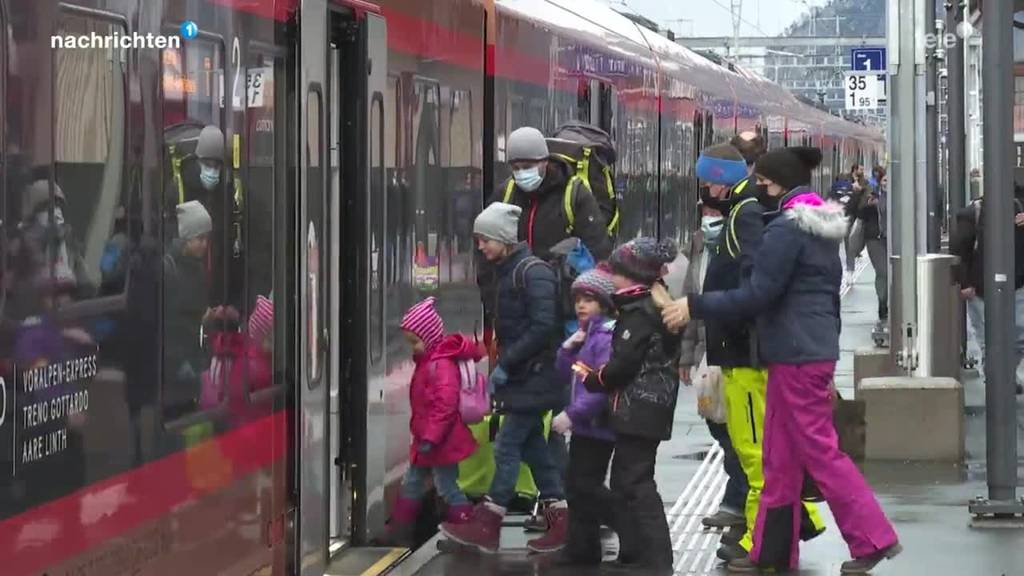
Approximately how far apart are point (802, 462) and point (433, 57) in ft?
9.14

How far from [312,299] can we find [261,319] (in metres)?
1.00

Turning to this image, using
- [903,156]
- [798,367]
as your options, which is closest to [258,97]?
[798,367]

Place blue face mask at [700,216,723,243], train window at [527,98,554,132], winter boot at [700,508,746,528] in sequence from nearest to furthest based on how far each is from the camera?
blue face mask at [700,216,723,243] → winter boot at [700,508,746,528] → train window at [527,98,554,132]

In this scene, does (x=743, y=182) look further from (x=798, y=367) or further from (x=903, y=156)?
(x=903, y=156)

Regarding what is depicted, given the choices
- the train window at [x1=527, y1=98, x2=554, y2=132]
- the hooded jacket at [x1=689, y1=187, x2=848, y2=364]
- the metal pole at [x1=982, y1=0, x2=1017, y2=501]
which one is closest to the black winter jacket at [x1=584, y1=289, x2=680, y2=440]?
the hooded jacket at [x1=689, y1=187, x2=848, y2=364]

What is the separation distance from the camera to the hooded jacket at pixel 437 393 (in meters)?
10.3

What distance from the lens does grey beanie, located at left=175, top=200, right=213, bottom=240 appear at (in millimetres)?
6574

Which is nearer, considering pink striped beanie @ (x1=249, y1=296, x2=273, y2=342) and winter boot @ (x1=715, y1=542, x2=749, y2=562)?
pink striped beanie @ (x1=249, y1=296, x2=273, y2=342)

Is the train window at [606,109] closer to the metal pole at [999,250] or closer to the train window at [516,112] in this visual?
the train window at [516,112]

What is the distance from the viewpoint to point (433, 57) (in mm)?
11062

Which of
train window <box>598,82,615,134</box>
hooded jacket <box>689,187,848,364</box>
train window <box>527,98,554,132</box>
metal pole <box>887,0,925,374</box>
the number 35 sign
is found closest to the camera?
hooded jacket <box>689,187,848,364</box>

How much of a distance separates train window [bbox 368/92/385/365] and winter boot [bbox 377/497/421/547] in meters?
0.85

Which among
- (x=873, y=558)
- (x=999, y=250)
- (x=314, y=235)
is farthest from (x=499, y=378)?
(x=999, y=250)

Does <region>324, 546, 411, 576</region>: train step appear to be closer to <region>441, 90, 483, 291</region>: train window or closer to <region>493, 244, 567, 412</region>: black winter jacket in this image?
<region>493, 244, 567, 412</region>: black winter jacket
